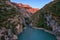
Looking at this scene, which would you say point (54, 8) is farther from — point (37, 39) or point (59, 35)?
point (37, 39)

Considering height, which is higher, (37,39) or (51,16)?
(51,16)

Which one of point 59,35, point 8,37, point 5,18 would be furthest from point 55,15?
point 8,37

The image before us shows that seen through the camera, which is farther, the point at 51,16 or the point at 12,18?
the point at 51,16

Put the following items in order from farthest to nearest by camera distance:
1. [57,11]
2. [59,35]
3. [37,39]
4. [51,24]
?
[57,11] < [51,24] < [59,35] < [37,39]

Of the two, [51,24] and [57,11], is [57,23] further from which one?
[57,11]

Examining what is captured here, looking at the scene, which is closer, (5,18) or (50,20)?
(5,18)

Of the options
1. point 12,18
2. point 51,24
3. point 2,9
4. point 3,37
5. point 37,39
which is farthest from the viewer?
point 51,24

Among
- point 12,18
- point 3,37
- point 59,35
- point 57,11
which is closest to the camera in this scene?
point 3,37

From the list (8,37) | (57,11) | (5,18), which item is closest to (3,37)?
(8,37)

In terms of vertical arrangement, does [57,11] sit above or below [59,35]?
above
